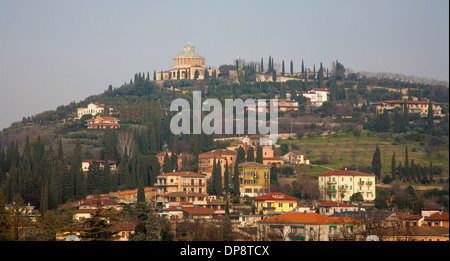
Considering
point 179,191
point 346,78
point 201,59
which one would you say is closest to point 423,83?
point 346,78

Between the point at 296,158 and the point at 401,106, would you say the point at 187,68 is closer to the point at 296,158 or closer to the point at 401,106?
the point at 401,106

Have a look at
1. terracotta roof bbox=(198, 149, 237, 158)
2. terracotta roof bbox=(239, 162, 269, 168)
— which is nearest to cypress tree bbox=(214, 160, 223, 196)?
terracotta roof bbox=(239, 162, 269, 168)

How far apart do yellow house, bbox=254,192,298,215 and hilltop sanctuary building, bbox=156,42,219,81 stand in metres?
58.0

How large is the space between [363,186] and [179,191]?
14371 millimetres

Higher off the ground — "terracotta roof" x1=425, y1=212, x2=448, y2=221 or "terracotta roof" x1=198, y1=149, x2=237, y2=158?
"terracotta roof" x1=198, y1=149, x2=237, y2=158

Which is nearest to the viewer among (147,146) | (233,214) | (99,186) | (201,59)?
(233,214)

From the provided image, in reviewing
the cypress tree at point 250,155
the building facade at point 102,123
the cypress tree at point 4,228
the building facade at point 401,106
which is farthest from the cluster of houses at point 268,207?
the building facade at point 401,106

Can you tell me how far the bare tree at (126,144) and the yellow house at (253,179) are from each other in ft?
39.9

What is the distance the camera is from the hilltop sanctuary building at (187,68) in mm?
111938

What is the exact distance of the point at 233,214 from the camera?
48031 millimetres

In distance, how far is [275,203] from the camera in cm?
5159

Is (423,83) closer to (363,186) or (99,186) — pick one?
(363,186)

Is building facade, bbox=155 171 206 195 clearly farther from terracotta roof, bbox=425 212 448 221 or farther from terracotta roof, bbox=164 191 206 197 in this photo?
terracotta roof, bbox=425 212 448 221

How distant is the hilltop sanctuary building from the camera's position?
11194cm
